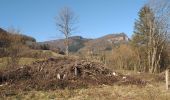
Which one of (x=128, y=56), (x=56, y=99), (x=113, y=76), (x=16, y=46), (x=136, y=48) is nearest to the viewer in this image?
(x=56, y=99)

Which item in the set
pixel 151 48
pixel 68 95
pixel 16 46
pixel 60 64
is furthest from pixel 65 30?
pixel 68 95

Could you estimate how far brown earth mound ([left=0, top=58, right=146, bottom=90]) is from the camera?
18.2 meters

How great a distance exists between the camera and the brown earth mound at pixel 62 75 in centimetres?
1816

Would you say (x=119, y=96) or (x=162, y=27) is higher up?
(x=162, y=27)

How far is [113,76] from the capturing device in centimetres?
2094

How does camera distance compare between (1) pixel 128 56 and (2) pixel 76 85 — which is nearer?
(2) pixel 76 85

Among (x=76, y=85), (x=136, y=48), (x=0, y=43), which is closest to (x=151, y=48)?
(x=136, y=48)

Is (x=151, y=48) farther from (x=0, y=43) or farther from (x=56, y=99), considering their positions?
(x=56, y=99)

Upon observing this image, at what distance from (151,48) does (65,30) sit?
12.0 meters

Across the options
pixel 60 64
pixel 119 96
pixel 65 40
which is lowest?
pixel 119 96

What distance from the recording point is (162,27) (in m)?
40.9

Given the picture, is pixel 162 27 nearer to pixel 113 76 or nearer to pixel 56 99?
pixel 113 76

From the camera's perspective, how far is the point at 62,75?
20391 millimetres

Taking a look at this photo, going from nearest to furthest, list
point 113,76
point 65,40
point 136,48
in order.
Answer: point 113,76, point 65,40, point 136,48
